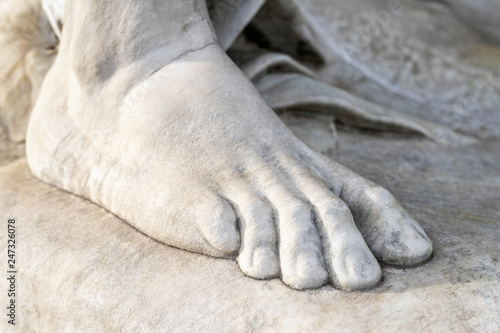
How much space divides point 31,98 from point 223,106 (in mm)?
643

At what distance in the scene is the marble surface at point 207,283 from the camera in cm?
86

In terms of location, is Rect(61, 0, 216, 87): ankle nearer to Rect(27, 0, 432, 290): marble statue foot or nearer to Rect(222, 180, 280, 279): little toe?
Rect(27, 0, 432, 290): marble statue foot

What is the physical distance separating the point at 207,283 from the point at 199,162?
0.21m

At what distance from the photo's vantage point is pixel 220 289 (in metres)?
0.92

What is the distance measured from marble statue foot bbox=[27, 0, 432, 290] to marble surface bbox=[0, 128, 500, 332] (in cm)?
3

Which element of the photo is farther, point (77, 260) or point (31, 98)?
point (31, 98)

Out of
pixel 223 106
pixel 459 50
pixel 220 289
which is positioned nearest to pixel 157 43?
pixel 223 106

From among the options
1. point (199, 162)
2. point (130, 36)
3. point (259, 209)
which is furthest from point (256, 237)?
point (130, 36)

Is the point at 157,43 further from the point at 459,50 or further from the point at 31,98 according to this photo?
the point at 459,50

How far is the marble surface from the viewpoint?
857mm

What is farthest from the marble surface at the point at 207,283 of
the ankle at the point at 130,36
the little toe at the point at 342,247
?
the ankle at the point at 130,36

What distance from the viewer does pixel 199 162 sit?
3.38 ft

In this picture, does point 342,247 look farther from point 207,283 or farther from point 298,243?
point 207,283

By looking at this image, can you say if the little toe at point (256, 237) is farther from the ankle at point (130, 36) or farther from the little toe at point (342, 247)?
the ankle at point (130, 36)
